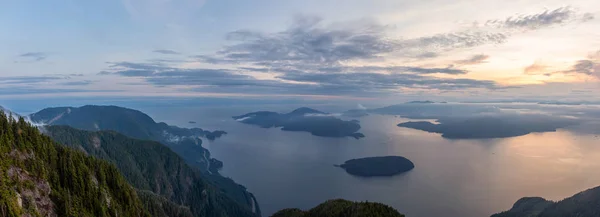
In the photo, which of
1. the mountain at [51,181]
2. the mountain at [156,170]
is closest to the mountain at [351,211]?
the mountain at [51,181]

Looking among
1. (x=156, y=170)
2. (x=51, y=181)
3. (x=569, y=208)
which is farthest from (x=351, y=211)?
(x=156, y=170)

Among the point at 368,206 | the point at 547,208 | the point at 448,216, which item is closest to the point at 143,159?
the point at 368,206

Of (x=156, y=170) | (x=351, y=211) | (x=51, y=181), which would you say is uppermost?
(x=51, y=181)

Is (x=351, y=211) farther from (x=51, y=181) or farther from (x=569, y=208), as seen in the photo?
(x=569, y=208)

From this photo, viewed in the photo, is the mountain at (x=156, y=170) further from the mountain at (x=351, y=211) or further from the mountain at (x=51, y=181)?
the mountain at (x=51, y=181)

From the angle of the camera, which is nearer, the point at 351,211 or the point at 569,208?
the point at 351,211

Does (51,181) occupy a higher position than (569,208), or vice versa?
(51,181)

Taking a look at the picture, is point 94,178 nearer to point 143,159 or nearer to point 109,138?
point 143,159

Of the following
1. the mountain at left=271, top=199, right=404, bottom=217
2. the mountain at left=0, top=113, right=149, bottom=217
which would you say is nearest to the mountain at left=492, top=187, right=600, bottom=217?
the mountain at left=271, top=199, right=404, bottom=217
